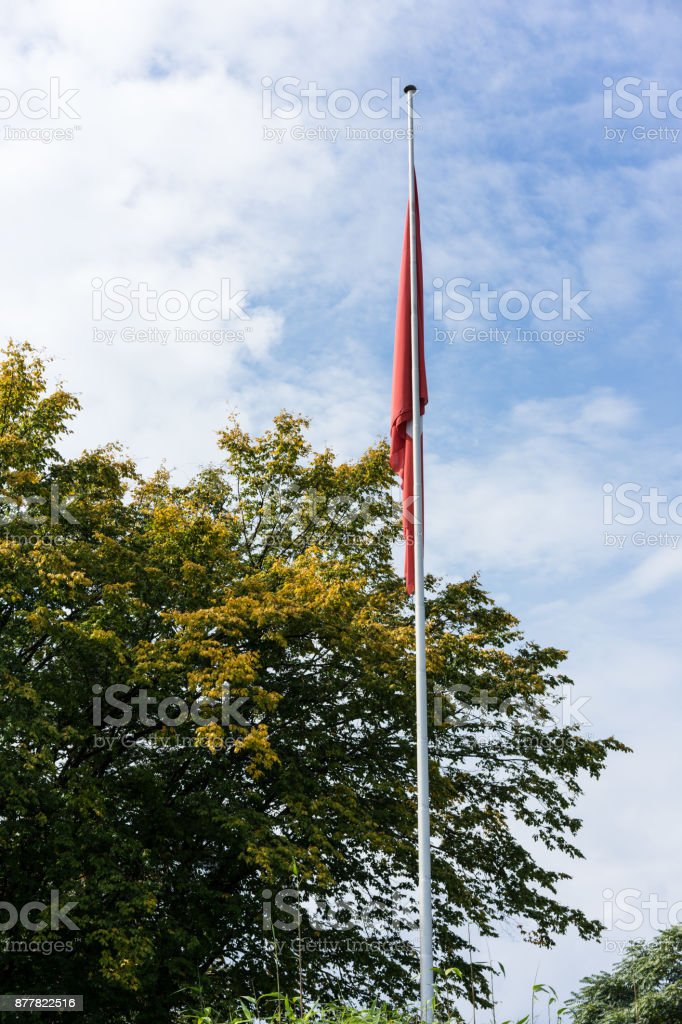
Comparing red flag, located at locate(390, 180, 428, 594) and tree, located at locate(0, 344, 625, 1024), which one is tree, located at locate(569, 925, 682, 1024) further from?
red flag, located at locate(390, 180, 428, 594)

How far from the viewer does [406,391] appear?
14016mm

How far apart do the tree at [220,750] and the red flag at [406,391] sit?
4362 millimetres

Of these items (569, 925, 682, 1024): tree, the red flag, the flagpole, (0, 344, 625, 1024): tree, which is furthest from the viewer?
(569, 925, 682, 1024): tree

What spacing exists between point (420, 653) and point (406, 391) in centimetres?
360

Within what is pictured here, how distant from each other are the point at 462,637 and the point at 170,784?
6329 millimetres

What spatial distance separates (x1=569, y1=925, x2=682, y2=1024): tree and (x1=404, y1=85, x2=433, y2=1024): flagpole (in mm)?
9257

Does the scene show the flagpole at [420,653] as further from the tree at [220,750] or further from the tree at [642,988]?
the tree at [642,988]

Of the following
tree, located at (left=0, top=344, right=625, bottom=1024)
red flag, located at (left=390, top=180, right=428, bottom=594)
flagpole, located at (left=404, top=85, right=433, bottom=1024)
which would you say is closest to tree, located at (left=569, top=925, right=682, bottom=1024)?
tree, located at (left=0, top=344, right=625, bottom=1024)

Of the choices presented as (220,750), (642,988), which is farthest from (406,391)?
(642,988)

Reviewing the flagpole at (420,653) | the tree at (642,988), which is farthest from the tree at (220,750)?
the flagpole at (420,653)

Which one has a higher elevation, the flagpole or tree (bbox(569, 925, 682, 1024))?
the flagpole

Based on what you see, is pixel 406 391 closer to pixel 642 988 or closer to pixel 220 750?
pixel 220 750

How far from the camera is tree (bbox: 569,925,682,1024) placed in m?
19.6

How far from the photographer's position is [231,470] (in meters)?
24.5
